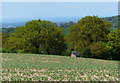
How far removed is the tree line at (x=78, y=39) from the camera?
53.8 metres

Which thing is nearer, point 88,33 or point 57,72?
point 57,72

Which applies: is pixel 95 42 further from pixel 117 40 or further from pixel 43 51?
pixel 43 51

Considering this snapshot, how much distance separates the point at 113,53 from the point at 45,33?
17.5 meters

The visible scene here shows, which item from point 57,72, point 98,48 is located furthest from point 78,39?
point 57,72

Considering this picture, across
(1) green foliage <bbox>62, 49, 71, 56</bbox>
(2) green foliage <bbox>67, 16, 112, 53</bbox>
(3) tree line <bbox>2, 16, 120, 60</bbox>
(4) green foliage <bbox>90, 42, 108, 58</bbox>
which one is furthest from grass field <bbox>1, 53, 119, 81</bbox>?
(1) green foliage <bbox>62, 49, 71, 56</bbox>

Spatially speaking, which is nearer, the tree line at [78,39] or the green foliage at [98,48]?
the green foliage at [98,48]

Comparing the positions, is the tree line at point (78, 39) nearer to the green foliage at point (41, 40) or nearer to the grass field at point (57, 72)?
the green foliage at point (41, 40)

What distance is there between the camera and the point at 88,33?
55.5 metres

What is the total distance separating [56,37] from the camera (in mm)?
58438

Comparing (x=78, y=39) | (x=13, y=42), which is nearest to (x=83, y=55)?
(x=78, y=39)

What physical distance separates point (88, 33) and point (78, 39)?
9.26ft

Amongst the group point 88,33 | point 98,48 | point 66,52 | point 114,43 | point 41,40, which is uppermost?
point 88,33

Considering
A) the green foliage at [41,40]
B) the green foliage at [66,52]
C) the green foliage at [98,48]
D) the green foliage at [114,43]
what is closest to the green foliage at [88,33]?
the green foliage at [114,43]

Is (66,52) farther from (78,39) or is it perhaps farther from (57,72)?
(57,72)
